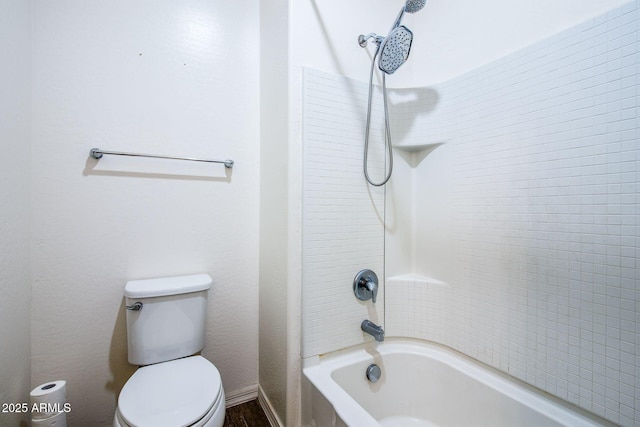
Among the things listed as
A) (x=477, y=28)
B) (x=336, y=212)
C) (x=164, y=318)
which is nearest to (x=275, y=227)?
(x=336, y=212)

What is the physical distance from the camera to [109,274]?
128 centimetres

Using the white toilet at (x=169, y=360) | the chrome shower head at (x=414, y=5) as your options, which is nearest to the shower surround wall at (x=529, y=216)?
the chrome shower head at (x=414, y=5)

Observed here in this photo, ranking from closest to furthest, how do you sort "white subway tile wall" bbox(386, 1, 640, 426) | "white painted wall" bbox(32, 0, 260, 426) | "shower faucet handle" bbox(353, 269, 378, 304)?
"white subway tile wall" bbox(386, 1, 640, 426) → "white painted wall" bbox(32, 0, 260, 426) → "shower faucet handle" bbox(353, 269, 378, 304)

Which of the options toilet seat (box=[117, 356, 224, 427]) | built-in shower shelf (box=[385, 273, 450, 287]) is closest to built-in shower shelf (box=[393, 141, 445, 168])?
built-in shower shelf (box=[385, 273, 450, 287])

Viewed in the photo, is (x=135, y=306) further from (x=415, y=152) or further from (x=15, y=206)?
(x=415, y=152)

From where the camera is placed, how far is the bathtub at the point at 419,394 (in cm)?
97

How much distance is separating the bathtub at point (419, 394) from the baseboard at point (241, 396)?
545 mm

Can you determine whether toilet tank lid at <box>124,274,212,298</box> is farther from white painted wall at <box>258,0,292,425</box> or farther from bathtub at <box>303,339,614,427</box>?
bathtub at <box>303,339,614,427</box>

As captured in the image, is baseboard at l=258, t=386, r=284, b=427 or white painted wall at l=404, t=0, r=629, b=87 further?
baseboard at l=258, t=386, r=284, b=427

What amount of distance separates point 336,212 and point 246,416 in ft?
4.09

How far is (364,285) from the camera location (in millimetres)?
1350

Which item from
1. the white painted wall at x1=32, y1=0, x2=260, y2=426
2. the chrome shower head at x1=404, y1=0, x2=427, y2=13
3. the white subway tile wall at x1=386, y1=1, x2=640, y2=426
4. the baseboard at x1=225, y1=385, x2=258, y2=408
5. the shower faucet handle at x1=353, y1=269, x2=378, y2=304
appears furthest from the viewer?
the baseboard at x1=225, y1=385, x2=258, y2=408

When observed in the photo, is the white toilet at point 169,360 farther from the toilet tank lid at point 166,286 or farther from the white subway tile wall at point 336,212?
the white subway tile wall at point 336,212

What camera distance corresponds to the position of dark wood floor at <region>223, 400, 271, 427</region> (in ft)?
4.62
